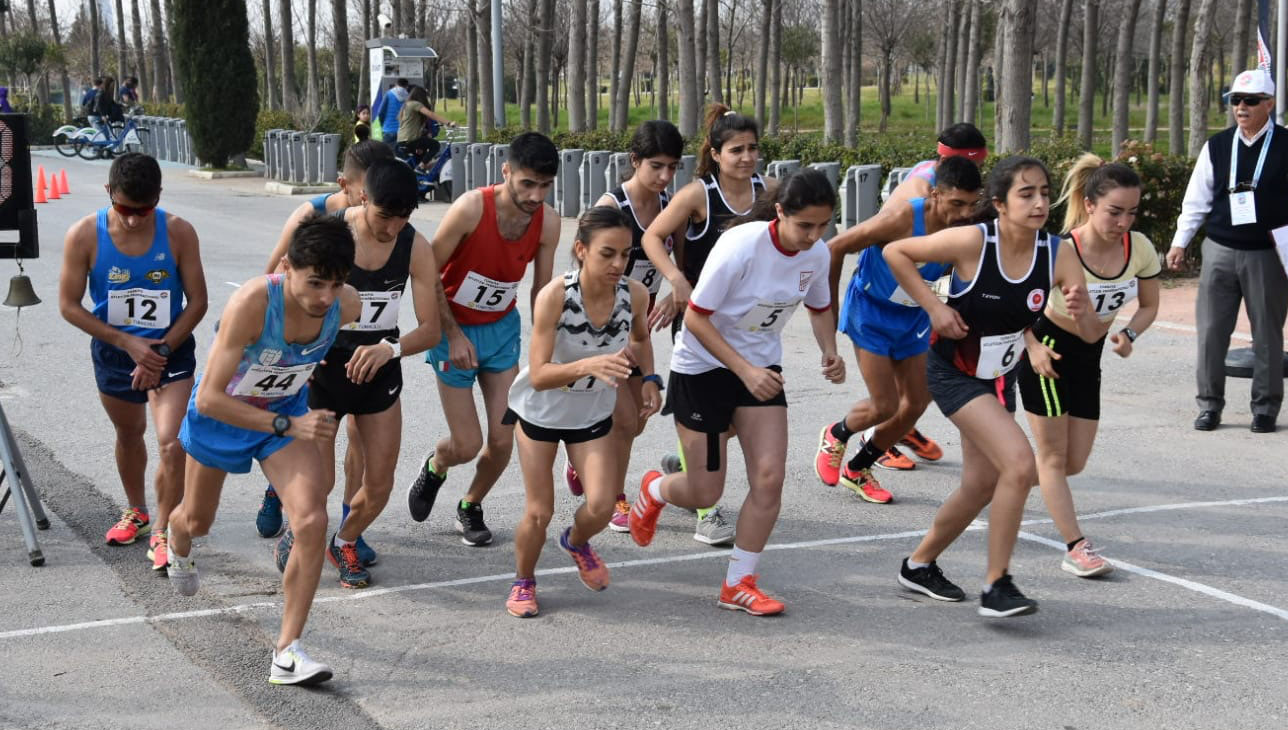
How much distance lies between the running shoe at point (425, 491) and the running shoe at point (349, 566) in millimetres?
679

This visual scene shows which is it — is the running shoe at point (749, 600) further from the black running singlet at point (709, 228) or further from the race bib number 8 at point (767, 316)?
the black running singlet at point (709, 228)

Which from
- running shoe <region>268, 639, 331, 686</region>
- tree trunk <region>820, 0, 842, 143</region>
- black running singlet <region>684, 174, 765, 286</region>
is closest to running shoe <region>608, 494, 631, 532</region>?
black running singlet <region>684, 174, 765, 286</region>

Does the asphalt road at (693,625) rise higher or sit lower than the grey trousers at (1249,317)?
lower

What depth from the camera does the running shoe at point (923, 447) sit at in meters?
7.98

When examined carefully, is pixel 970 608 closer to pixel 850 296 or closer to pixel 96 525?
pixel 850 296

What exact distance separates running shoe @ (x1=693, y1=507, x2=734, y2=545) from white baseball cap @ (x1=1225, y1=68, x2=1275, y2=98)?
4.40 metres

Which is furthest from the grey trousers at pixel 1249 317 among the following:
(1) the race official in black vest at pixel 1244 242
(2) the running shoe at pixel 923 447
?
(2) the running shoe at pixel 923 447

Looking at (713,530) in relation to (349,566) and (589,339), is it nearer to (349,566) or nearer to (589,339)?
(589,339)

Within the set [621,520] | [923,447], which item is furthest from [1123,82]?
[621,520]

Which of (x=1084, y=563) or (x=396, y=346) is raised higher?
(x=396, y=346)

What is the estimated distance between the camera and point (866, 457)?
7320 millimetres

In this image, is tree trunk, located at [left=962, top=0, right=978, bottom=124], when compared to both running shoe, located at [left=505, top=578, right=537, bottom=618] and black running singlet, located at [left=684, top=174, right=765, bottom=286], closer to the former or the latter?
black running singlet, located at [left=684, top=174, right=765, bottom=286]

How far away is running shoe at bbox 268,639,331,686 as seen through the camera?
4723 mm

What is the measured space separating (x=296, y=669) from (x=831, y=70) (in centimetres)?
1750
